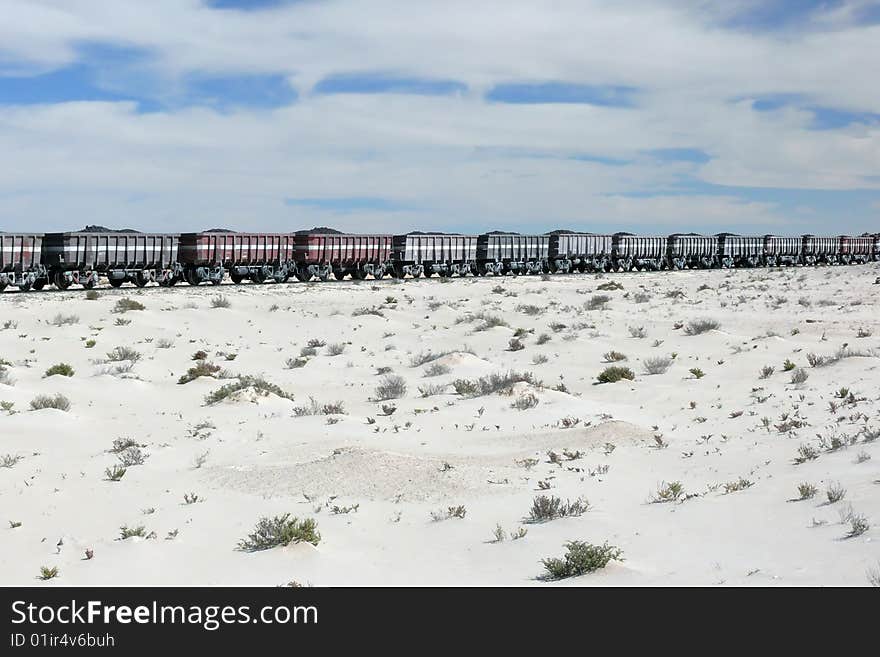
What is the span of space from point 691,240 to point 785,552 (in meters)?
78.3

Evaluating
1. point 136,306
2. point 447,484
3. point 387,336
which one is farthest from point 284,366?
point 447,484

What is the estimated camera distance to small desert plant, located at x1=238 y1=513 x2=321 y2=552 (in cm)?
964

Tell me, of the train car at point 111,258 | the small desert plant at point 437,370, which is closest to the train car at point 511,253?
the train car at point 111,258

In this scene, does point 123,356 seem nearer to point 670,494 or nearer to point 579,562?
point 670,494

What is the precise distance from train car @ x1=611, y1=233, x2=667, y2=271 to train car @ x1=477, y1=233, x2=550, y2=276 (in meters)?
8.81

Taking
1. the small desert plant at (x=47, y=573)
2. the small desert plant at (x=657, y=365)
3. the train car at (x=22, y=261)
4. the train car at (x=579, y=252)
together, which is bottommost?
the small desert plant at (x=47, y=573)

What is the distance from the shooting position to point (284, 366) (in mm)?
23359

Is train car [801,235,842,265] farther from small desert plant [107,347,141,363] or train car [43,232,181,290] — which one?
small desert plant [107,347,141,363]

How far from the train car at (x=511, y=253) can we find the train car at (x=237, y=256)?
53.5 feet

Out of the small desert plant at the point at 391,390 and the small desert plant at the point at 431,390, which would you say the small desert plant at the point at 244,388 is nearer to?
the small desert plant at the point at 391,390

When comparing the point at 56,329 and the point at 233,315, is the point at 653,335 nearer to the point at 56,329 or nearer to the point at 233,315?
the point at 233,315

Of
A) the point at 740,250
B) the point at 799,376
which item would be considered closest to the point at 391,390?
the point at 799,376

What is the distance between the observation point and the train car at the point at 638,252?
249 feet

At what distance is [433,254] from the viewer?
59344 millimetres
